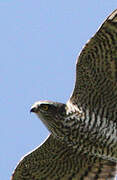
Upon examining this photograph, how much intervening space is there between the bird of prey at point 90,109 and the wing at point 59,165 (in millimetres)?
31

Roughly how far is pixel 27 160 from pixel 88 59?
3100 mm

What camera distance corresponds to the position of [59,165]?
22.2 metres

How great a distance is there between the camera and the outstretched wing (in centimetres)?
2047

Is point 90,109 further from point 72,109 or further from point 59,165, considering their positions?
point 59,165

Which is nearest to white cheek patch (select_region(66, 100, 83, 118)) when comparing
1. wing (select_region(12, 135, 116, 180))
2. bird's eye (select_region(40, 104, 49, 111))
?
bird's eye (select_region(40, 104, 49, 111))

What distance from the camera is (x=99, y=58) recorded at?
20719 millimetres

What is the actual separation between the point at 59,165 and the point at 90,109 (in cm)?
197

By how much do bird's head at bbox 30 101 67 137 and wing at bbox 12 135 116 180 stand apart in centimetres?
76

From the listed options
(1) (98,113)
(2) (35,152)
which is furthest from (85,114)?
(2) (35,152)

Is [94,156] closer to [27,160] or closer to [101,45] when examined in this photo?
[27,160]

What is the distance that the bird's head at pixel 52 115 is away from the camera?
20719 millimetres

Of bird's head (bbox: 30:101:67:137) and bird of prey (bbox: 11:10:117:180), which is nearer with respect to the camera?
bird of prey (bbox: 11:10:117:180)

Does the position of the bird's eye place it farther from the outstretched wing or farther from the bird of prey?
the outstretched wing

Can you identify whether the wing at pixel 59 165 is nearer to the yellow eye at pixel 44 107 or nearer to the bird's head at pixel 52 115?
the bird's head at pixel 52 115
